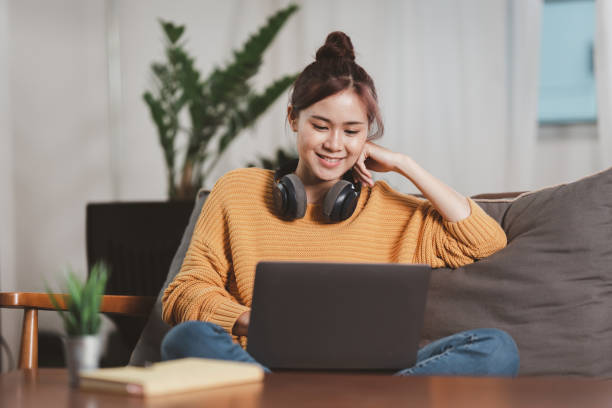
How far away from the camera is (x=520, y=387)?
982mm

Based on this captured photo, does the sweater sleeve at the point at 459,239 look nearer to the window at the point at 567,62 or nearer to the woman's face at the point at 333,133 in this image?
the woman's face at the point at 333,133

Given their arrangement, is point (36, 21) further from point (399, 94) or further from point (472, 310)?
point (472, 310)

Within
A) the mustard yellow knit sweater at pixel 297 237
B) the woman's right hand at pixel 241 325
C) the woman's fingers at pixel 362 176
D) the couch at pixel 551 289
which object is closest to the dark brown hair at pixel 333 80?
the woman's fingers at pixel 362 176

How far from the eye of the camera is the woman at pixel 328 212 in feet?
5.41

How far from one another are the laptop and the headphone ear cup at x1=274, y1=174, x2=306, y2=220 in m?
0.53

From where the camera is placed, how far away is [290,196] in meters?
Result: 1.65

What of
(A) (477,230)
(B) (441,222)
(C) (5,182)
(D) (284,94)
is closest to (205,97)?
(D) (284,94)

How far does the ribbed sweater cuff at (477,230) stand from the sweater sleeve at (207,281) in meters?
0.53

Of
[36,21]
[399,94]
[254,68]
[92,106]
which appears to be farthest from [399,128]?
[36,21]

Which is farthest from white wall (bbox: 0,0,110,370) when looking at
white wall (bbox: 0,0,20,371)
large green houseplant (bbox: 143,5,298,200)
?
large green houseplant (bbox: 143,5,298,200)

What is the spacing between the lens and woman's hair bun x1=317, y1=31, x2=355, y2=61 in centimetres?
176

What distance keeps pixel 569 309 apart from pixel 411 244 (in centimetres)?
39

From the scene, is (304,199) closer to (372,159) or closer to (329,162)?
(329,162)

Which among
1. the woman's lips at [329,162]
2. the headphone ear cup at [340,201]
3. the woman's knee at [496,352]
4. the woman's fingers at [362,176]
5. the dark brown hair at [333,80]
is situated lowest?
the woman's knee at [496,352]
